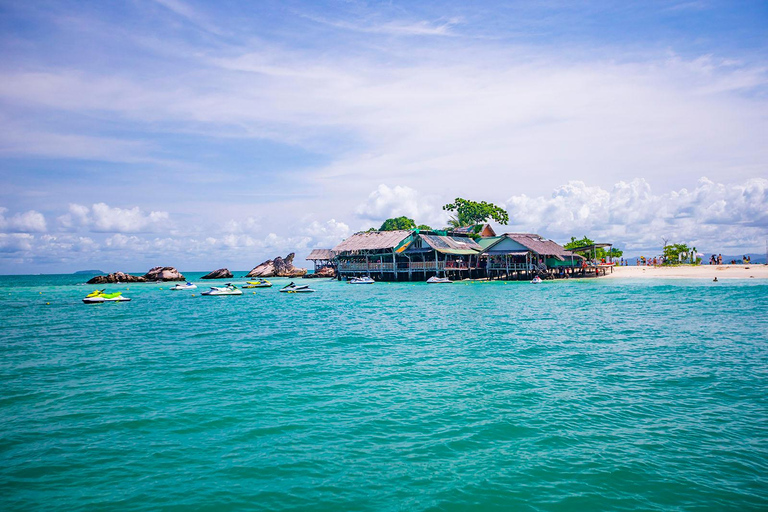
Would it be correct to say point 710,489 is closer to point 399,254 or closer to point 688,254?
point 399,254

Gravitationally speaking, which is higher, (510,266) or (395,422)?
(510,266)

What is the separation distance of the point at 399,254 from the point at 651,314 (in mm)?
36271

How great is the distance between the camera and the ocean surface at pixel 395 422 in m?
5.82

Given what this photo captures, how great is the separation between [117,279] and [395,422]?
256ft

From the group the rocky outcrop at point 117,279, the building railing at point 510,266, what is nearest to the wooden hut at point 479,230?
the building railing at point 510,266

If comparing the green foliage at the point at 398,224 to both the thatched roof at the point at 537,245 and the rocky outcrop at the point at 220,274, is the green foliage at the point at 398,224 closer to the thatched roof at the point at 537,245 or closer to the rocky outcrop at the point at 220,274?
the thatched roof at the point at 537,245

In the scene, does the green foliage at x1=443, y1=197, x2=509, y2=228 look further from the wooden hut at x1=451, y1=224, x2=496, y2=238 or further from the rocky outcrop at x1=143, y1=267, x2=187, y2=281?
the rocky outcrop at x1=143, y1=267, x2=187, y2=281

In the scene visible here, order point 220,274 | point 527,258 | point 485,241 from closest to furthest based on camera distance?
point 527,258 < point 485,241 < point 220,274

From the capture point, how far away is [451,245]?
2117 inches

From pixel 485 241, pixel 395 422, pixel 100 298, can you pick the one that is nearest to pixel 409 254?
pixel 485 241

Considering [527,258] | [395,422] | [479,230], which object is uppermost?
[479,230]

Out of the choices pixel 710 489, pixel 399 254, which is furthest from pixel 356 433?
pixel 399 254

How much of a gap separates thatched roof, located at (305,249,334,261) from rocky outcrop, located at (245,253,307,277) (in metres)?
11.7

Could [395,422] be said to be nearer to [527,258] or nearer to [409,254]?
[409,254]
